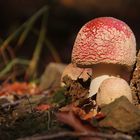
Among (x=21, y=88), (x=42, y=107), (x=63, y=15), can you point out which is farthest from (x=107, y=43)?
(x=63, y=15)

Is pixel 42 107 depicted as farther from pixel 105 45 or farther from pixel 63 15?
pixel 63 15

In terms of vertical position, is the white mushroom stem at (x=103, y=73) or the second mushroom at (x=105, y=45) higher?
the second mushroom at (x=105, y=45)

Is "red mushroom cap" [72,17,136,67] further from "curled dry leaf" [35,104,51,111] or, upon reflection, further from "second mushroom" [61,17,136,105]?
"curled dry leaf" [35,104,51,111]

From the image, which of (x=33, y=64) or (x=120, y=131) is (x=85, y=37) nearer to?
(x=120, y=131)

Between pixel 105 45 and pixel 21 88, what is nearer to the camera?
pixel 105 45

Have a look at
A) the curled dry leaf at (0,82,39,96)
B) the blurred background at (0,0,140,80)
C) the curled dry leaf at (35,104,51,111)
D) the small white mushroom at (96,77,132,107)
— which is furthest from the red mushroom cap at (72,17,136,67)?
the blurred background at (0,0,140,80)

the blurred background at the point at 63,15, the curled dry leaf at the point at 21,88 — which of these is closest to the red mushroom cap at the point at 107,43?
the curled dry leaf at the point at 21,88

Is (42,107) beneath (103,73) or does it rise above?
beneath

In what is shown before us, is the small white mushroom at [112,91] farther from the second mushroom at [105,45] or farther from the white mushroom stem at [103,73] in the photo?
the white mushroom stem at [103,73]
